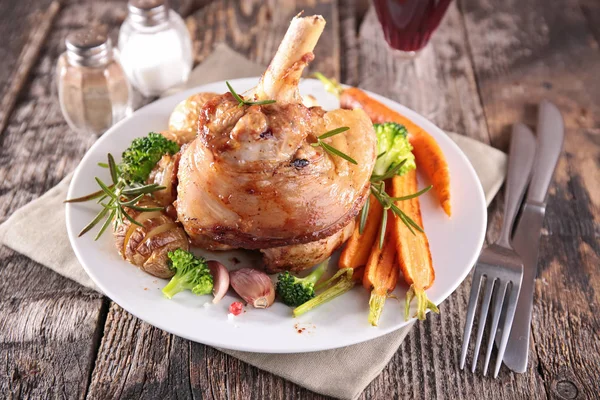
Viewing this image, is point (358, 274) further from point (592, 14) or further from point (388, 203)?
point (592, 14)

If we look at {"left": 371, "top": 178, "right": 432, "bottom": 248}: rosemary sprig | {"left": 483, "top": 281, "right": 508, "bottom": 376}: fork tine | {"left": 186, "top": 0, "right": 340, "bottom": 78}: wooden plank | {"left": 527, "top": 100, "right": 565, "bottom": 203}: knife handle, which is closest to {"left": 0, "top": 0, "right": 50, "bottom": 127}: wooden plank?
{"left": 186, "top": 0, "right": 340, "bottom": 78}: wooden plank

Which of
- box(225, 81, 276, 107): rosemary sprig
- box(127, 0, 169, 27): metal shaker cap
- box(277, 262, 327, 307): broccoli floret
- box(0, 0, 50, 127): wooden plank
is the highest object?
box(225, 81, 276, 107): rosemary sprig

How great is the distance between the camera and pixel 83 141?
3.87 metres

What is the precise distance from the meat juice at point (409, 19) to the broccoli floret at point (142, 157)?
1793 mm

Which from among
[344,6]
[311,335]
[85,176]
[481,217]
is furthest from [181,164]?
[344,6]

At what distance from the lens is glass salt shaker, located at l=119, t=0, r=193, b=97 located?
153 inches

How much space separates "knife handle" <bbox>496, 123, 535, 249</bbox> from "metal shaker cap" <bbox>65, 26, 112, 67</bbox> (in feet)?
7.90

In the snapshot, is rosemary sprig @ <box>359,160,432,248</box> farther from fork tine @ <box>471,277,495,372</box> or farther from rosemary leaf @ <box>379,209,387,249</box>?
fork tine @ <box>471,277,495,372</box>

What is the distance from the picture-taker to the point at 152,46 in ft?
13.1

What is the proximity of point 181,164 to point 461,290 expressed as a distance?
1478 millimetres

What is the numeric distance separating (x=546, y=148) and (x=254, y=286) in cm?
206

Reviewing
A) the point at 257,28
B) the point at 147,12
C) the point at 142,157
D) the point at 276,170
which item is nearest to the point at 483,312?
the point at 276,170

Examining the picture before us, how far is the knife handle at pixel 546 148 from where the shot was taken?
11.1 ft

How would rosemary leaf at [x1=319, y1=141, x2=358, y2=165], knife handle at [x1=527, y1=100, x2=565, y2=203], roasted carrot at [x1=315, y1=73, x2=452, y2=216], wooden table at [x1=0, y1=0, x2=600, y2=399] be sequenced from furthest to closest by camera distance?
knife handle at [x1=527, y1=100, x2=565, y2=203]
roasted carrot at [x1=315, y1=73, x2=452, y2=216]
wooden table at [x1=0, y1=0, x2=600, y2=399]
rosemary leaf at [x1=319, y1=141, x2=358, y2=165]
